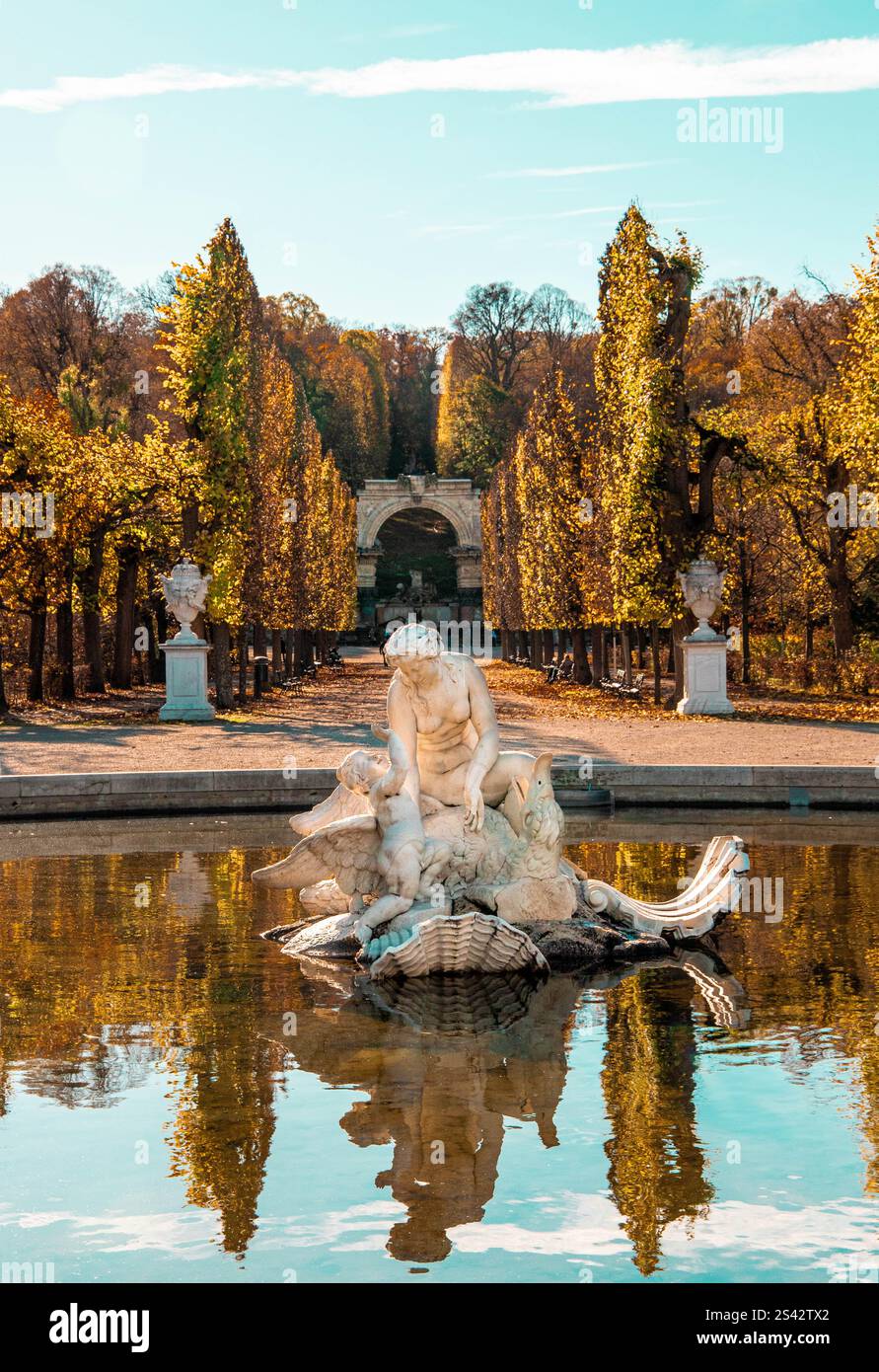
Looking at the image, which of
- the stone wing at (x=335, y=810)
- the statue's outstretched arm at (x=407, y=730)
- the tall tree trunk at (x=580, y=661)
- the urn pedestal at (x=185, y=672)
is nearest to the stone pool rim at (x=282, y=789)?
the stone wing at (x=335, y=810)

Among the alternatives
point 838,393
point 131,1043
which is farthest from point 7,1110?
point 838,393

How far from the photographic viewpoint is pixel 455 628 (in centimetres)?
8288

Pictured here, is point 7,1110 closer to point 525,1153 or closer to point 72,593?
point 525,1153

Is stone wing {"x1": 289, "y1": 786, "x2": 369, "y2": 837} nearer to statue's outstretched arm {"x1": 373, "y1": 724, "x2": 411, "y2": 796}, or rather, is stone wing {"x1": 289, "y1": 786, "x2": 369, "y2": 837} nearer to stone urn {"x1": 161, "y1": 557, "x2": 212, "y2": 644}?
statue's outstretched arm {"x1": 373, "y1": 724, "x2": 411, "y2": 796}

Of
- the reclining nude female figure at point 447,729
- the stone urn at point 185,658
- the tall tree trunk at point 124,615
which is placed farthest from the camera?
the tall tree trunk at point 124,615

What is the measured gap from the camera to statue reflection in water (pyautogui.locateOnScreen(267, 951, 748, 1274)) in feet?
16.8

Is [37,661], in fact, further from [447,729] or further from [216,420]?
[447,729]

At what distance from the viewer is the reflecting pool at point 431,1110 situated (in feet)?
15.5

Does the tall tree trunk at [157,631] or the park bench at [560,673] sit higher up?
the tall tree trunk at [157,631]

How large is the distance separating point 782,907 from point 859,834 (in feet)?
10.1

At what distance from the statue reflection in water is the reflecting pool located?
16 millimetres

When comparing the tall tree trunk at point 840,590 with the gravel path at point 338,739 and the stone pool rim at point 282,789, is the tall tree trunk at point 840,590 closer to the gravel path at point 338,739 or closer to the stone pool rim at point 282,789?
the gravel path at point 338,739

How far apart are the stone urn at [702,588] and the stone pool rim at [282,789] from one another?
11.7 m

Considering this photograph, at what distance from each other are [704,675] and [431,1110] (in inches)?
788
